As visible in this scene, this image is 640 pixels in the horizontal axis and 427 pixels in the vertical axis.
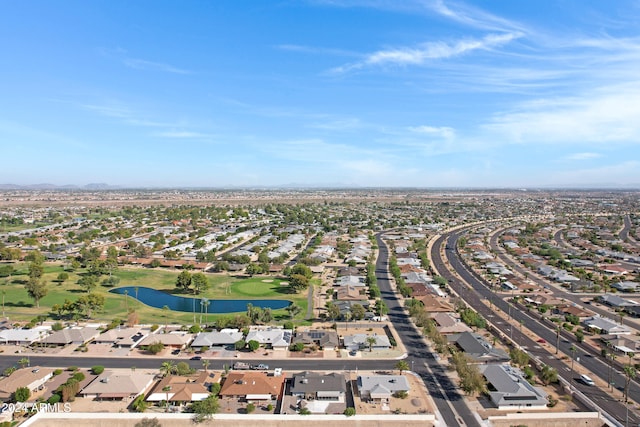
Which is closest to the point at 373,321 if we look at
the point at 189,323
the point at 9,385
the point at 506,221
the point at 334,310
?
the point at 334,310

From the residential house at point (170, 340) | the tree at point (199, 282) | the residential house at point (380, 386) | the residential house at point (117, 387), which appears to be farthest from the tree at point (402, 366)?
the tree at point (199, 282)

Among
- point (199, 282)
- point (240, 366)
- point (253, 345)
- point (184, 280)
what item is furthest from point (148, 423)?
point (184, 280)

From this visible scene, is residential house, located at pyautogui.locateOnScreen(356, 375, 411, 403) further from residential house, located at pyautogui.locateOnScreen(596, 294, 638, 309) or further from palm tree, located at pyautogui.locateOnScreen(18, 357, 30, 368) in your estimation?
residential house, located at pyautogui.locateOnScreen(596, 294, 638, 309)

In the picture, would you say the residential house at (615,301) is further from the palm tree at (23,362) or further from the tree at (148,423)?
the palm tree at (23,362)

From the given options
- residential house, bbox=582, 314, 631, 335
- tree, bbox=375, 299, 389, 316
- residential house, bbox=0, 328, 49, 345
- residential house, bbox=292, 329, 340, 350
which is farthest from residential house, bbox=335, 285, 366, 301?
residential house, bbox=0, 328, 49, 345

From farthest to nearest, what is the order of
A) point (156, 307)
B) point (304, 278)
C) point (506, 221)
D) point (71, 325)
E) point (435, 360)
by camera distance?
point (506, 221), point (304, 278), point (156, 307), point (71, 325), point (435, 360)

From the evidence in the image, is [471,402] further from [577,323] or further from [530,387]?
[577,323]
